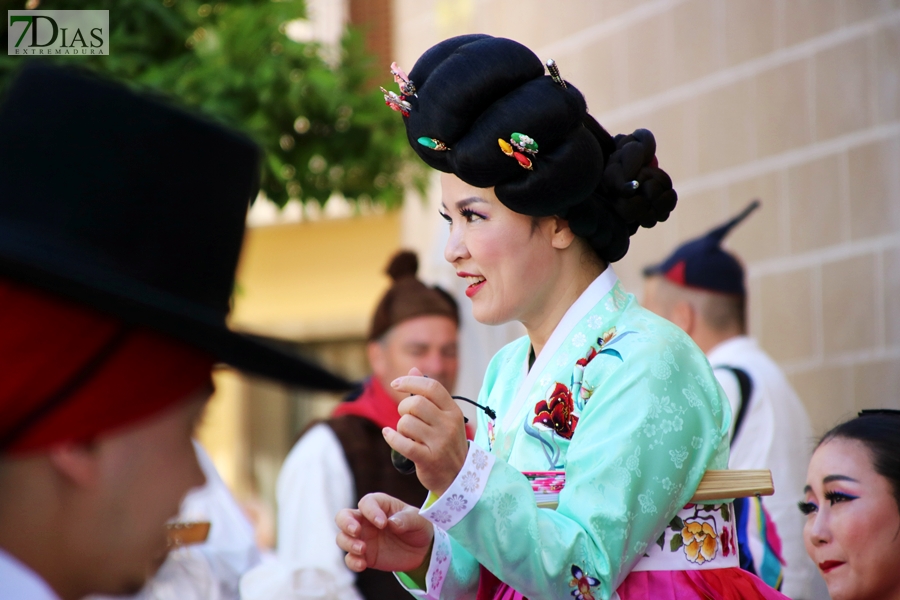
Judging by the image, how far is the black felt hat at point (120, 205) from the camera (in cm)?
117

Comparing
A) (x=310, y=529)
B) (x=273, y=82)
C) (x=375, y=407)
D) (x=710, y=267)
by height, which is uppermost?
(x=273, y=82)

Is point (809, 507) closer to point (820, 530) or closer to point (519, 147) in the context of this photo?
point (820, 530)

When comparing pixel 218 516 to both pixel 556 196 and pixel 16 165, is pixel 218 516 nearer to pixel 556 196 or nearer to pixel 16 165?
pixel 556 196

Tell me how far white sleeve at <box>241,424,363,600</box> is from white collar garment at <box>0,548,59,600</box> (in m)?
2.13

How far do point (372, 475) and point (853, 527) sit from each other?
1563 millimetres

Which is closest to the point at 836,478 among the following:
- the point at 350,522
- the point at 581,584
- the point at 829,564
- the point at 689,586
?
the point at 829,564

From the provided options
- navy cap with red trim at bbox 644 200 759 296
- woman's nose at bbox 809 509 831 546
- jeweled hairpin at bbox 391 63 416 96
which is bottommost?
woman's nose at bbox 809 509 831 546

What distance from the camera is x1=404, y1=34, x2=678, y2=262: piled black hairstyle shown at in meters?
1.96

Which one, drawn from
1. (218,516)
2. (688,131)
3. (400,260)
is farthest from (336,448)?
(688,131)

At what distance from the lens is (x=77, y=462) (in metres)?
1.15

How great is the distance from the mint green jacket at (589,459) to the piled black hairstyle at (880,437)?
2.20ft

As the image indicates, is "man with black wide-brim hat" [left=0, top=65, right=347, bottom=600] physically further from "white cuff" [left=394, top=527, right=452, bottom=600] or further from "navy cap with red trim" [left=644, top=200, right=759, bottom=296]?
"navy cap with red trim" [left=644, top=200, right=759, bottom=296]

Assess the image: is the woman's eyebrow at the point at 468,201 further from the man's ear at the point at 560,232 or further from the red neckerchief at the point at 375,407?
the red neckerchief at the point at 375,407

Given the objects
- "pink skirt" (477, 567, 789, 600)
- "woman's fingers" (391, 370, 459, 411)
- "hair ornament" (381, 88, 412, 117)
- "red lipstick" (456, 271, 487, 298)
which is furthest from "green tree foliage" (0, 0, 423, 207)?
"pink skirt" (477, 567, 789, 600)
